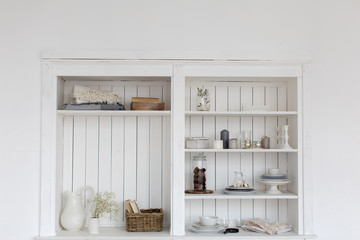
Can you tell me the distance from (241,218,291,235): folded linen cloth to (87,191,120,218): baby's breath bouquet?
1.04 m

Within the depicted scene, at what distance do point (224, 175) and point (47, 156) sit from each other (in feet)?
4.67

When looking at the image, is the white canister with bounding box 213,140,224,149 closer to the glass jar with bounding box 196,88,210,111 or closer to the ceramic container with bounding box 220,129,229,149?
the ceramic container with bounding box 220,129,229,149

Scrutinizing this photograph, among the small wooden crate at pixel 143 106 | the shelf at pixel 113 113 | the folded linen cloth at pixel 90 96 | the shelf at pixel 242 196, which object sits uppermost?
the folded linen cloth at pixel 90 96

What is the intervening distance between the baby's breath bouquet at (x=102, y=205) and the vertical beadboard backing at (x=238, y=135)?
59cm

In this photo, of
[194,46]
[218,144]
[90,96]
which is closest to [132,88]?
[90,96]

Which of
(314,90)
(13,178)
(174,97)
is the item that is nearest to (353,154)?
(314,90)

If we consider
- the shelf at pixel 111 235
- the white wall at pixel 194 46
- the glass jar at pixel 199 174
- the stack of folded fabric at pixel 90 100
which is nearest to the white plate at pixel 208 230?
the shelf at pixel 111 235

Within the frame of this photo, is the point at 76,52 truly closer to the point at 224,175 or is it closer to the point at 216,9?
the point at 216,9

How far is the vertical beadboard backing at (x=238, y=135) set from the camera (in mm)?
4137

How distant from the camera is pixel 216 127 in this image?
13.8 feet

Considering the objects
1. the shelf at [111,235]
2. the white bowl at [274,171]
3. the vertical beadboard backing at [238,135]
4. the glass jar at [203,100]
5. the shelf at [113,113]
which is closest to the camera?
the shelf at [111,235]

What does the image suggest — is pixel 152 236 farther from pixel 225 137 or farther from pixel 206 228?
pixel 225 137

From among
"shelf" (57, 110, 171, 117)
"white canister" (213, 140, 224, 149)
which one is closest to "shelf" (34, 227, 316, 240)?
"white canister" (213, 140, 224, 149)

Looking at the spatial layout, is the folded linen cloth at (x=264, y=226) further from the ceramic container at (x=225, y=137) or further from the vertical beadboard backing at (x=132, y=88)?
the vertical beadboard backing at (x=132, y=88)
